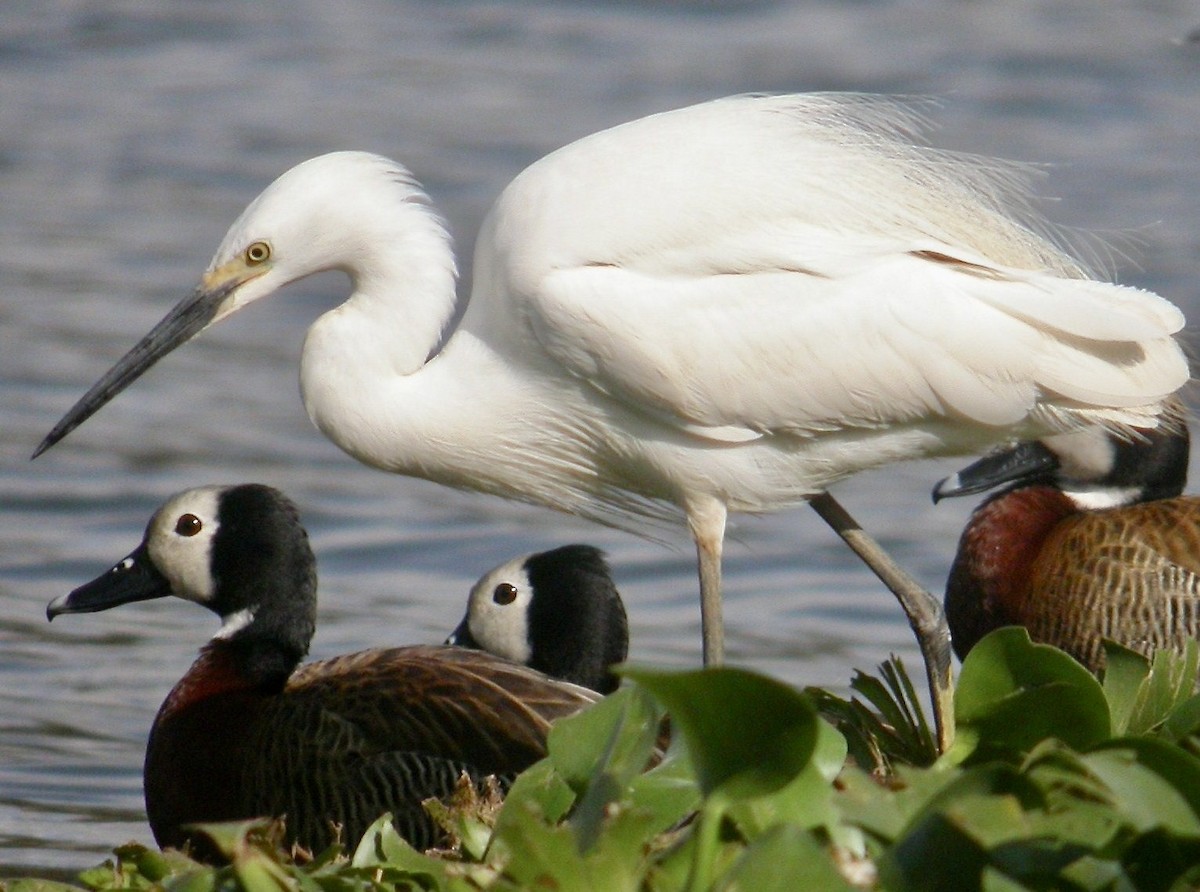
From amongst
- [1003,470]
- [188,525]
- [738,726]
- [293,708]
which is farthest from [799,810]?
[1003,470]

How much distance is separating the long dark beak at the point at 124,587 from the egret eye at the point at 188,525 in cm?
17

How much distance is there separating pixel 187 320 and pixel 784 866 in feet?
10.2

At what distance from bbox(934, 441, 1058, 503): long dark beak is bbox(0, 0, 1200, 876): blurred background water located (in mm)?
669

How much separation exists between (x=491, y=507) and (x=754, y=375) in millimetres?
4992

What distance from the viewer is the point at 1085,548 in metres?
6.31

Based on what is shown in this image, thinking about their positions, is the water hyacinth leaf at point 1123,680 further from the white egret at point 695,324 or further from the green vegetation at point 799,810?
the white egret at point 695,324

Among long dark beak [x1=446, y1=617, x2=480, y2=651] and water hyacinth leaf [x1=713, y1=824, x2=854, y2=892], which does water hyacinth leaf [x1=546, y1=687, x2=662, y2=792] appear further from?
long dark beak [x1=446, y1=617, x2=480, y2=651]

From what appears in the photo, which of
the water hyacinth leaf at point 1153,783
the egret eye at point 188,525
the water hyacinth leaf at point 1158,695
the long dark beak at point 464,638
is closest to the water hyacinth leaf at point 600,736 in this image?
the water hyacinth leaf at point 1153,783

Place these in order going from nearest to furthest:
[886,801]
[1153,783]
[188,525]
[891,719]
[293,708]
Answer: [1153,783] → [886,801] → [891,719] → [293,708] → [188,525]

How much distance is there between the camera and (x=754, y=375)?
196 inches

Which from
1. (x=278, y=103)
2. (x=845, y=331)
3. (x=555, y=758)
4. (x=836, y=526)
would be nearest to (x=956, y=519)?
(x=836, y=526)

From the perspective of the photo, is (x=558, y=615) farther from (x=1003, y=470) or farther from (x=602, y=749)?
(x=602, y=749)

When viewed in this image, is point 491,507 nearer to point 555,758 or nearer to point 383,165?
point 383,165

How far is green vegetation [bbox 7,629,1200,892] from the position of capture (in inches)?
104
